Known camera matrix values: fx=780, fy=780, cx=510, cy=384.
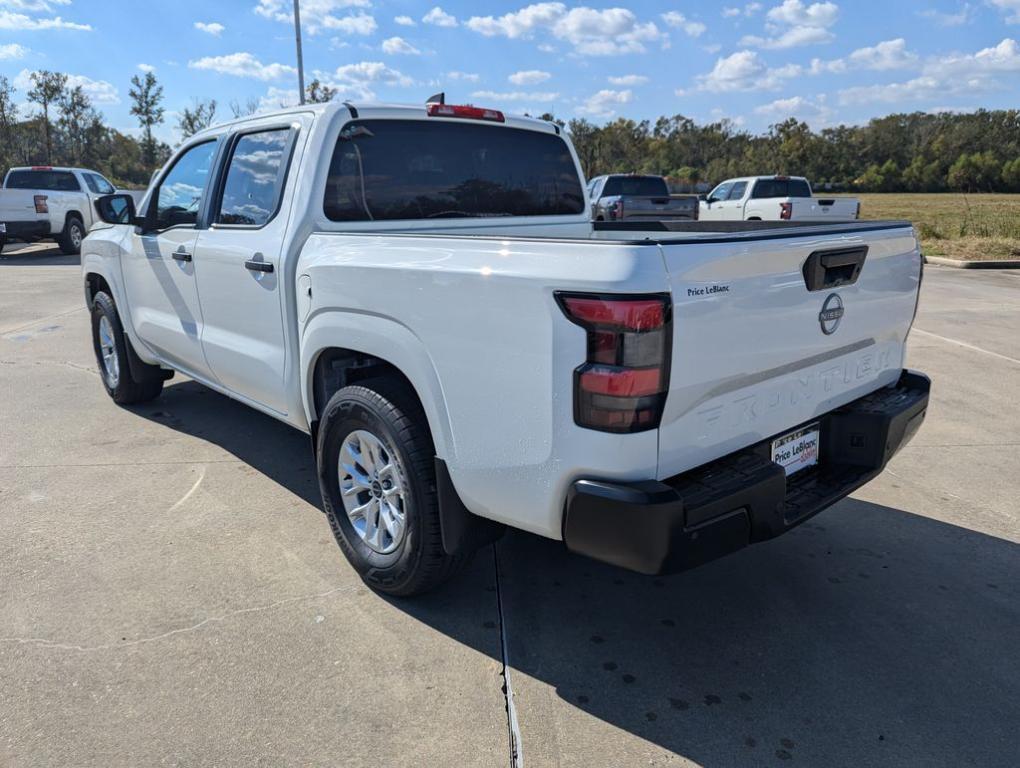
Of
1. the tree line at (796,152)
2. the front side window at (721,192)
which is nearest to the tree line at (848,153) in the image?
the tree line at (796,152)

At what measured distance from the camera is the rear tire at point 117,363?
565cm

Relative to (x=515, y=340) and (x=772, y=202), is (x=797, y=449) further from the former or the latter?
(x=772, y=202)

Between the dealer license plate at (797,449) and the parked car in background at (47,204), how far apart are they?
54.1 ft

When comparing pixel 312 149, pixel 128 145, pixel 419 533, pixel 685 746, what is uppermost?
pixel 128 145

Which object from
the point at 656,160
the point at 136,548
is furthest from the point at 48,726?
the point at 656,160

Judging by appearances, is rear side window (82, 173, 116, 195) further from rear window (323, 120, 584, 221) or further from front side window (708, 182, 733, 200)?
rear window (323, 120, 584, 221)

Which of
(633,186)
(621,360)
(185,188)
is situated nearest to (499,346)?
(621,360)

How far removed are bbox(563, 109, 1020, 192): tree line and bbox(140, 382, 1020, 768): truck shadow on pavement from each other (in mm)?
60036

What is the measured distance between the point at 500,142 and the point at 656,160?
75618 millimetres

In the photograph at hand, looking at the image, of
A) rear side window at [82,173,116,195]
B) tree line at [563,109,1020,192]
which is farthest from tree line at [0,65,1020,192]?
→ rear side window at [82,173,116,195]

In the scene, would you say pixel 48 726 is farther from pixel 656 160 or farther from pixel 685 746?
pixel 656 160

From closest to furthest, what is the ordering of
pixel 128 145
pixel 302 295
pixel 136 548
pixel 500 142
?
1. pixel 302 295
2. pixel 136 548
3. pixel 500 142
4. pixel 128 145

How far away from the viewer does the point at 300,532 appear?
3863mm

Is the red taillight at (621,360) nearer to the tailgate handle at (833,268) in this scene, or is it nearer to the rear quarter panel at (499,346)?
the rear quarter panel at (499,346)
